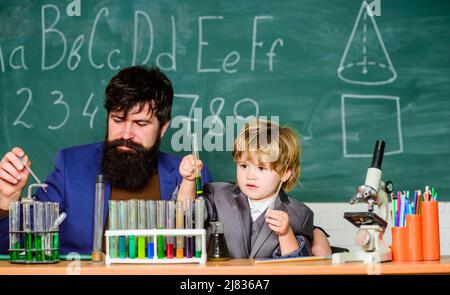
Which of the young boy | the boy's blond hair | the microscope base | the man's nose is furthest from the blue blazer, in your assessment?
the microscope base

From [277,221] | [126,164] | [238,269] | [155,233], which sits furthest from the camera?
[126,164]

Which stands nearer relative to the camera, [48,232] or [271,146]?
[48,232]

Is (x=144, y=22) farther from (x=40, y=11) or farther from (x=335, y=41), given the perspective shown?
(x=335, y=41)

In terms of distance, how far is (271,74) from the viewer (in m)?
4.03

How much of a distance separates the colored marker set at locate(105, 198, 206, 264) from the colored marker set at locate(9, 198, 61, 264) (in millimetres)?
190

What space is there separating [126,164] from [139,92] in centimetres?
32

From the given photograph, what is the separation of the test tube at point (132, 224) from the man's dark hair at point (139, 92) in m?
0.87

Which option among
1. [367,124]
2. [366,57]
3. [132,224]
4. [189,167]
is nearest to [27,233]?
[132,224]

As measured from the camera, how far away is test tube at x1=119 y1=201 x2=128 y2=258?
2.34 metres

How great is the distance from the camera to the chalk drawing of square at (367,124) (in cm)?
400

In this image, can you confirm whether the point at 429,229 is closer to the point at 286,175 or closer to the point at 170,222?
the point at 286,175

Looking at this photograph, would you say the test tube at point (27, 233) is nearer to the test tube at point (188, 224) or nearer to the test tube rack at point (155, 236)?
the test tube rack at point (155, 236)

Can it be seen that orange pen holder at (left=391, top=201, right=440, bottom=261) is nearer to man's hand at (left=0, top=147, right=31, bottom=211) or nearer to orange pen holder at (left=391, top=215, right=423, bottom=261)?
orange pen holder at (left=391, top=215, right=423, bottom=261)

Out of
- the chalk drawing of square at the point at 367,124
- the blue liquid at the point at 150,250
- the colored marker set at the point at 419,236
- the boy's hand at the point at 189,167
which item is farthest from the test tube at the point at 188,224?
the chalk drawing of square at the point at 367,124
